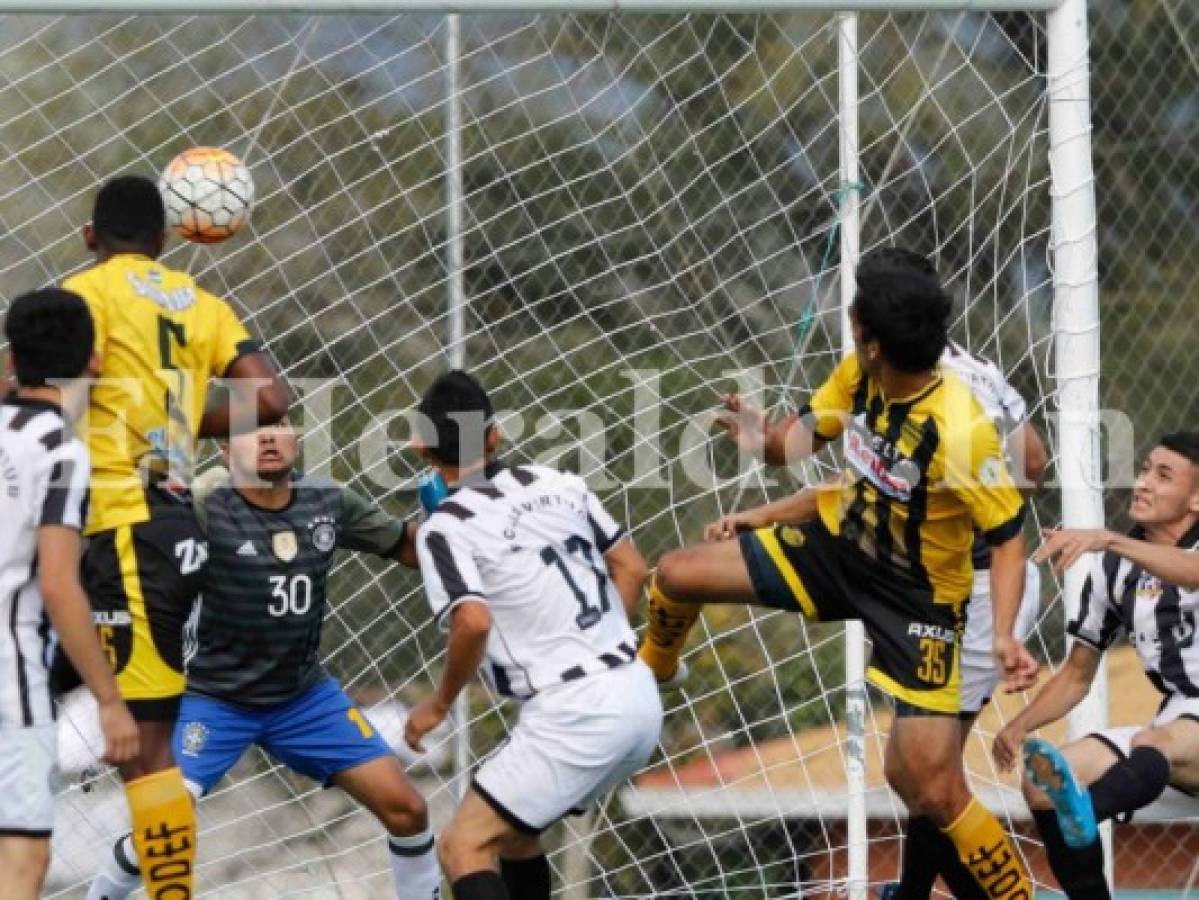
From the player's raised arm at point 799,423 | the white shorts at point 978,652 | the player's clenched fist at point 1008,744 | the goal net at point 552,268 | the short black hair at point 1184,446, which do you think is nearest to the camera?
the player's raised arm at point 799,423

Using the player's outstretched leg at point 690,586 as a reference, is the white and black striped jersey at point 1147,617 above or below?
below

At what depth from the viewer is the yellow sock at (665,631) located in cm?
730

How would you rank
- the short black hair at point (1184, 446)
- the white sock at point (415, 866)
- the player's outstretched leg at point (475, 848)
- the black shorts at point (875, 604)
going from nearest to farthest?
the player's outstretched leg at point (475, 848) < the black shorts at point (875, 604) < the white sock at point (415, 866) < the short black hair at point (1184, 446)

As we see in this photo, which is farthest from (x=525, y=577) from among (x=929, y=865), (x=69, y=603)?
(x=929, y=865)

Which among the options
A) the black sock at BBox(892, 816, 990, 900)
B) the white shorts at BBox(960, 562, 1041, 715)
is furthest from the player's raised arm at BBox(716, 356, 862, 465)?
the black sock at BBox(892, 816, 990, 900)

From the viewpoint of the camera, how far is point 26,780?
599 centimetres

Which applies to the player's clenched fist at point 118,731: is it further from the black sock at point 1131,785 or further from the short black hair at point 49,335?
the black sock at point 1131,785

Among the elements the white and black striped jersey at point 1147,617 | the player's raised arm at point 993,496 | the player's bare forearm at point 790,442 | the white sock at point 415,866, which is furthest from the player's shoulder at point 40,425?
the white and black striped jersey at point 1147,617

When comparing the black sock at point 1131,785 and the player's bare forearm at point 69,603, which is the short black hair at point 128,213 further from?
the black sock at point 1131,785

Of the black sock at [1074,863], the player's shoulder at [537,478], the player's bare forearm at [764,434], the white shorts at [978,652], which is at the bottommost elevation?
the black sock at [1074,863]

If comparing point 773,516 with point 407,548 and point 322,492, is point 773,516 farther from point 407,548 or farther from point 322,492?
point 322,492

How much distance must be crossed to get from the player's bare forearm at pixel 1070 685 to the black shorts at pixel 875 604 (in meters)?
0.46

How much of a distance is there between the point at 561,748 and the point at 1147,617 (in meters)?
2.13

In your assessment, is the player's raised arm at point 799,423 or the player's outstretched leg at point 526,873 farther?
the player's raised arm at point 799,423
